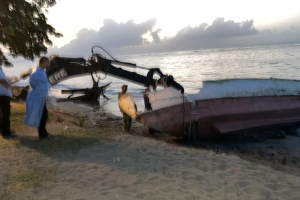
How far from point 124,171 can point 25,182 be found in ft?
4.88

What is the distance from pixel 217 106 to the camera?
313 inches

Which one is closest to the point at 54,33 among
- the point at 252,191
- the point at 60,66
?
the point at 60,66

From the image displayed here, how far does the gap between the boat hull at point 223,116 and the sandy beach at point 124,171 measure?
4.82 ft

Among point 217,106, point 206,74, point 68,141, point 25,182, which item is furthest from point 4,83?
point 206,74

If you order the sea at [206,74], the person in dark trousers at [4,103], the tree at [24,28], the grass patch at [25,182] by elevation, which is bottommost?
the sea at [206,74]

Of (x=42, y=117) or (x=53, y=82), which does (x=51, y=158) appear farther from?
(x=53, y=82)

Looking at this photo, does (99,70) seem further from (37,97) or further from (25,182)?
(25,182)

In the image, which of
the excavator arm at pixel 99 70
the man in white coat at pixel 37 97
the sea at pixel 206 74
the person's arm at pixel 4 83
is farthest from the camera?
the sea at pixel 206 74

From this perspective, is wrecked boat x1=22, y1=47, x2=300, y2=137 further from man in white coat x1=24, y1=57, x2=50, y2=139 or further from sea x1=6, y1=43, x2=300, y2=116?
man in white coat x1=24, y1=57, x2=50, y2=139

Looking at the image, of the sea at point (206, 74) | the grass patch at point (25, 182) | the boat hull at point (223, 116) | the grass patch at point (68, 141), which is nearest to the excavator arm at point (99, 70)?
the sea at point (206, 74)

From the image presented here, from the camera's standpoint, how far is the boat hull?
766 cm

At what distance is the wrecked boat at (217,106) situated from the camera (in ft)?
25.2

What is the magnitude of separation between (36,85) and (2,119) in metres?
1.24

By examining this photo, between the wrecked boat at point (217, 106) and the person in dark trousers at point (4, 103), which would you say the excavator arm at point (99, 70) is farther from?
the person in dark trousers at point (4, 103)
